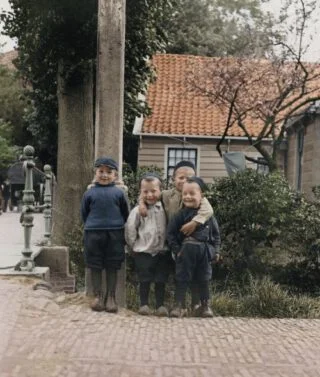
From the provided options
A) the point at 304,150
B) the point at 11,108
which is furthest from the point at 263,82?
the point at 11,108

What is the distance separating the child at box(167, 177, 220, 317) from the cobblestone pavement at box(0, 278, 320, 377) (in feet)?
1.37

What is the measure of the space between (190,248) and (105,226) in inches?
37.8

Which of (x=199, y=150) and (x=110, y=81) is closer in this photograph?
(x=110, y=81)

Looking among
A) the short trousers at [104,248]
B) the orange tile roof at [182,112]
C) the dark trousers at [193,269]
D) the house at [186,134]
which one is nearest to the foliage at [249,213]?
the dark trousers at [193,269]

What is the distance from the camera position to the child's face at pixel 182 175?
6.75 meters

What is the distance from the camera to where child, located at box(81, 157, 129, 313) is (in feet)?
21.2

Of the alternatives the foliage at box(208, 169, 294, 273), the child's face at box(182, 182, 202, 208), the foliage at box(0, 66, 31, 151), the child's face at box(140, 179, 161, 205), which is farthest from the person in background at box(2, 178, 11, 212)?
the child's face at box(182, 182, 202, 208)

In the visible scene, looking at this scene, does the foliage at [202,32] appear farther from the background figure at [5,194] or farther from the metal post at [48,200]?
the metal post at [48,200]

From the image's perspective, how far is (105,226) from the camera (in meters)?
6.46

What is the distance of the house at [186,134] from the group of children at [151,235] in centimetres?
1437

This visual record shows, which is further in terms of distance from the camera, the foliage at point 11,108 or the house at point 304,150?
the foliage at point 11,108

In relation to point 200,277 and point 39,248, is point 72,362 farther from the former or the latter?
point 39,248

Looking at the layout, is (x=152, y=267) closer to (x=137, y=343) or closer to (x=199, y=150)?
(x=137, y=343)

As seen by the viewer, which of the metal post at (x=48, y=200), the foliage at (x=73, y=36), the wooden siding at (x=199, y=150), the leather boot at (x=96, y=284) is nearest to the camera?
the leather boot at (x=96, y=284)
